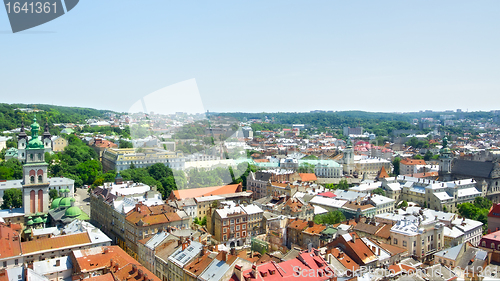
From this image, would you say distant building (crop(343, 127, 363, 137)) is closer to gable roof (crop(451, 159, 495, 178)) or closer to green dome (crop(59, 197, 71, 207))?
gable roof (crop(451, 159, 495, 178))

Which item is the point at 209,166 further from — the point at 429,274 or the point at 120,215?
the point at 429,274

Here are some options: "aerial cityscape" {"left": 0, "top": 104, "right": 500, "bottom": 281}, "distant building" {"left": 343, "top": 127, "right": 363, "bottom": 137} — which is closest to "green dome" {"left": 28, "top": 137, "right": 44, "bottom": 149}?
"aerial cityscape" {"left": 0, "top": 104, "right": 500, "bottom": 281}

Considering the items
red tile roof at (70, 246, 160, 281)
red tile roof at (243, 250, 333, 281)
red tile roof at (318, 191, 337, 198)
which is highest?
red tile roof at (243, 250, 333, 281)

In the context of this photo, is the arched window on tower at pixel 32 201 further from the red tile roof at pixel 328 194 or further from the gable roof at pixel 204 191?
the red tile roof at pixel 328 194

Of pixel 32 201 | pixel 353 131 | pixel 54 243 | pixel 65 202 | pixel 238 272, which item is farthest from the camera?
pixel 353 131

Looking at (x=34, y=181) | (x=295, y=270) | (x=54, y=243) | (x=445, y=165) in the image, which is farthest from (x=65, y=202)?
(x=445, y=165)

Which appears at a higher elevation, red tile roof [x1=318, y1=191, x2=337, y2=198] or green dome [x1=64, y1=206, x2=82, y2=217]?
green dome [x1=64, y1=206, x2=82, y2=217]

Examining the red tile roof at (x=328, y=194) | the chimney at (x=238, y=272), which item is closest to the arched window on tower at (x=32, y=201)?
the chimney at (x=238, y=272)

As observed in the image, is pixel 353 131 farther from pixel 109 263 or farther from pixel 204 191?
pixel 109 263

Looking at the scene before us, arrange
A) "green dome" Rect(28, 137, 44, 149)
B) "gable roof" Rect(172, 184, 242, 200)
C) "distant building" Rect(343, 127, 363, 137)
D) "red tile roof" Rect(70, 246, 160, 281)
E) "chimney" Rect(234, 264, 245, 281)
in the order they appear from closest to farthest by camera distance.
→ 1. "chimney" Rect(234, 264, 245, 281)
2. "red tile roof" Rect(70, 246, 160, 281)
3. "green dome" Rect(28, 137, 44, 149)
4. "gable roof" Rect(172, 184, 242, 200)
5. "distant building" Rect(343, 127, 363, 137)

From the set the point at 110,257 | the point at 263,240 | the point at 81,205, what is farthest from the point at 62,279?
the point at 81,205
